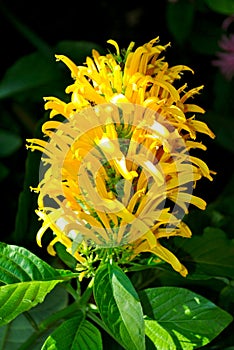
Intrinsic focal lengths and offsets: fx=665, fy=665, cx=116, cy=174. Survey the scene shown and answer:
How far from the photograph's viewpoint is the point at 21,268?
2.42 feet

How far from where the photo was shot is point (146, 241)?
2.36 ft

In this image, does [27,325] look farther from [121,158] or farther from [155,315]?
[121,158]

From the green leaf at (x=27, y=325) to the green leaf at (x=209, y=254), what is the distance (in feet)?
0.65

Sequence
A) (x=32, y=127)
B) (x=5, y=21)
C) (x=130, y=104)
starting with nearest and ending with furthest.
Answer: (x=130, y=104), (x=32, y=127), (x=5, y=21)

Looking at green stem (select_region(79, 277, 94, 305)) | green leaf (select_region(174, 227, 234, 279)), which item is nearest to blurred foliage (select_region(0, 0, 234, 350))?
green leaf (select_region(174, 227, 234, 279))

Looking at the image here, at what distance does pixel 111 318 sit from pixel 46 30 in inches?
39.3

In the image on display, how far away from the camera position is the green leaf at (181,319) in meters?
0.73

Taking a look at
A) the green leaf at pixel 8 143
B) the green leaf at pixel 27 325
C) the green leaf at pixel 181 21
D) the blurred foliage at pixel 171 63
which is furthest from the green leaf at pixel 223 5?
the green leaf at pixel 27 325

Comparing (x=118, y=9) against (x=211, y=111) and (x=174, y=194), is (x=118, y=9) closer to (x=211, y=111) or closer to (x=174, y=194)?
(x=211, y=111)

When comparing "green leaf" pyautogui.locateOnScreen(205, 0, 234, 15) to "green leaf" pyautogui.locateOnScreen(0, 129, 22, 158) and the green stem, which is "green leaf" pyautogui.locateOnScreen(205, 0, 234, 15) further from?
the green stem

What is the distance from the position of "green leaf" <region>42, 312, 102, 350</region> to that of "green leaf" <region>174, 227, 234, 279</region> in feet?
0.52

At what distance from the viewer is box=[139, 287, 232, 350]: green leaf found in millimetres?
734

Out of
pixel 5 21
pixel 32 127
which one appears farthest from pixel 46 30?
pixel 32 127

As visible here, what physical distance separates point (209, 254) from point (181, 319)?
0.13m
